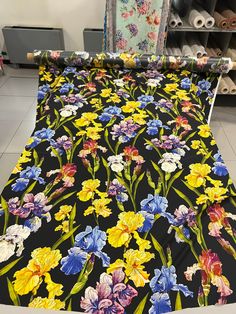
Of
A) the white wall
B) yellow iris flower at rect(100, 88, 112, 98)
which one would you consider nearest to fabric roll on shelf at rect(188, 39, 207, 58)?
yellow iris flower at rect(100, 88, 112, 98)

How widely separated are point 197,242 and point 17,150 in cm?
172

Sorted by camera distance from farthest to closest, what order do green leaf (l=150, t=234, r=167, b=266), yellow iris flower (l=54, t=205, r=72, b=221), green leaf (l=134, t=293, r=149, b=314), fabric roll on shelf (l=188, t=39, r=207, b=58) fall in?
fabric roll on shelf (l=188, t=39, r=207, b=58) < yellow iris flower (l=54, t=205, r=72, b=221) < green leaf (l=150, t=234, r=167, b=266) < green leaf (l=134, t=293, r=149, b=314)

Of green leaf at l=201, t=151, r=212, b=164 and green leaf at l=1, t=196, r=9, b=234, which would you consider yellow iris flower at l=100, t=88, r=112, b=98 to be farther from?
green leaf at l=1, t=196, r=9, b=234

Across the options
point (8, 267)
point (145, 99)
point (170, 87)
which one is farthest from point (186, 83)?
point (8, 267)

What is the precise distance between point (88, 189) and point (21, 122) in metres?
1.66

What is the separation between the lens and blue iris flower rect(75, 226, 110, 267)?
921mm

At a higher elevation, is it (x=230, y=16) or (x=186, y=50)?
(x=230, y=16)

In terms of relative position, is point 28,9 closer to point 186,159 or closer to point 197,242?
point 186,159

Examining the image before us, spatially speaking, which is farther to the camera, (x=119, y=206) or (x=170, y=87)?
(x=170, y=87)

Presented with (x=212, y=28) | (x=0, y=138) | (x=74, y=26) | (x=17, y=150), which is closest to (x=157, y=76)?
(x=212, y=28)

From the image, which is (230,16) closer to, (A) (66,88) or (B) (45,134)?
(A) (66,88)

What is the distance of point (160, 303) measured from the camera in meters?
0.81

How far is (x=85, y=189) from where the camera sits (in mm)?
1132

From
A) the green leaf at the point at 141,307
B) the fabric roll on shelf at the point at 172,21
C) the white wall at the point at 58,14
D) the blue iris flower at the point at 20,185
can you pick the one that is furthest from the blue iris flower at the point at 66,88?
the white wall at the point at 58,14
